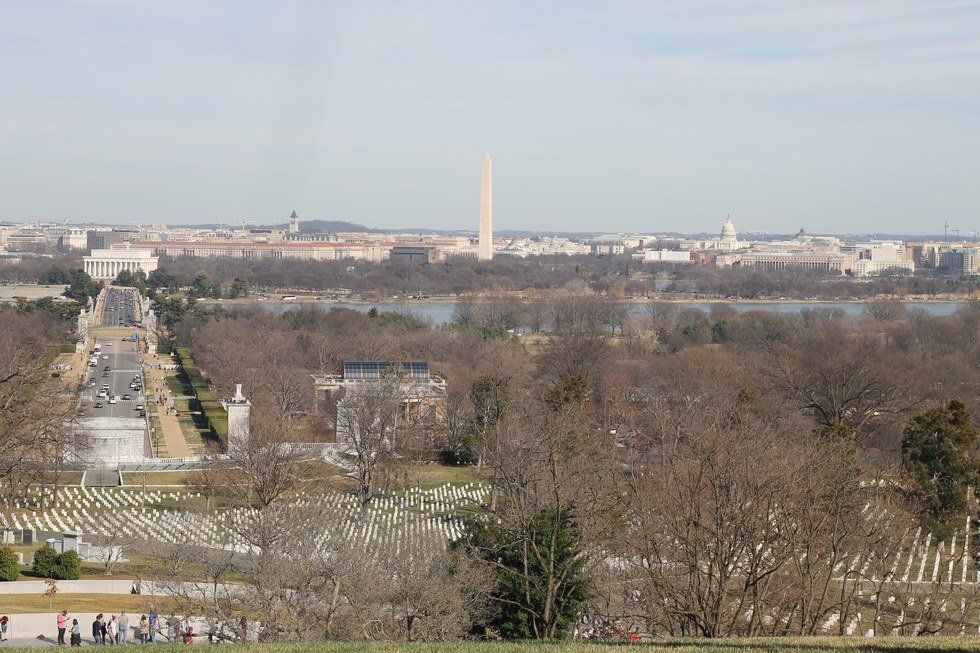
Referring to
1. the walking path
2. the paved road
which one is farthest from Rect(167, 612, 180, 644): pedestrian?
the paved road

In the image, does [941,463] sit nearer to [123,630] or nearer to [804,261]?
[123,630]

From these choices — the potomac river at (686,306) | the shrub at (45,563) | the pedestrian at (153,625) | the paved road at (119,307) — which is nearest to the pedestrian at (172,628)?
the pedestrian at (153,625)

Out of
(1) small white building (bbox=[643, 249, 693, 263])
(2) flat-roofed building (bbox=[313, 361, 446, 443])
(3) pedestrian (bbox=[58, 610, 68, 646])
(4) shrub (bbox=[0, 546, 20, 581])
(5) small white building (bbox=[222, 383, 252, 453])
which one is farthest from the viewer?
(1) small white building (bbox=[643, 249, 693, 263])

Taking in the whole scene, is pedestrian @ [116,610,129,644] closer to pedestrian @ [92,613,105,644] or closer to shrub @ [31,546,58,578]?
pedestrian @ [92,613,105,644]

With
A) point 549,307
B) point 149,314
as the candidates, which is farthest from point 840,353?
point 149,314

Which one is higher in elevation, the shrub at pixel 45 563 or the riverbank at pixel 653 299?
the riverbank at pixel 653 299

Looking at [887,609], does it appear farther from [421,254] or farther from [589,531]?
[421,254]

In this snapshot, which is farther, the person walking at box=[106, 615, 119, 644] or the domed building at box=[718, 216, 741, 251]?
the domed building at box=[718, 216, 741, 251]

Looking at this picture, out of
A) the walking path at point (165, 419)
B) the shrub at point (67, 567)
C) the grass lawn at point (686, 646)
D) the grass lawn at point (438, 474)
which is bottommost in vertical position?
the grass lawn at point (438, 474)

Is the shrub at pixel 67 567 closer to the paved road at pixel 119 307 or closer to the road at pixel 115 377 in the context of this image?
the road at pixel 115 377
